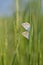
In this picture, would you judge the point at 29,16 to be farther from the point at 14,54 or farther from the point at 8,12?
the point at 14,54

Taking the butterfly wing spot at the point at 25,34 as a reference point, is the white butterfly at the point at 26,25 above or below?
above

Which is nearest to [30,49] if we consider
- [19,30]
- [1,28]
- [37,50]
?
[37,50]

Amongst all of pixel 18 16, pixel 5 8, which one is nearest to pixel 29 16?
pixel 18 16

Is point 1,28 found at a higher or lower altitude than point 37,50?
higher

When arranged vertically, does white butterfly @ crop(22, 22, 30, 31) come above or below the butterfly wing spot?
above

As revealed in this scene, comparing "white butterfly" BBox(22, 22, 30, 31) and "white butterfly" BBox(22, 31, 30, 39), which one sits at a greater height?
"white butterfly" BBox(22, 22, 30, 31)

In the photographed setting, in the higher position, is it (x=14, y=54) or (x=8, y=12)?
(x=8, y=12)

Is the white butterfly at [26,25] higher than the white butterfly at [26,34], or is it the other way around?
the white butterfly at [26,25]

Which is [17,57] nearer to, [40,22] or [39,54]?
[39,54]

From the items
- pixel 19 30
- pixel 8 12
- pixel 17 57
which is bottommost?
pixel 17 57
